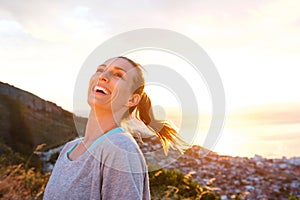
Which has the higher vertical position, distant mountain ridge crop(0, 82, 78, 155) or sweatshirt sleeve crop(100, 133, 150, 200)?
distant mountain ridge crop(0, 82, 78, 155)

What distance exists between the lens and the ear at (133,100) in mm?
1911

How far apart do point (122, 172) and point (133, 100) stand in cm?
40

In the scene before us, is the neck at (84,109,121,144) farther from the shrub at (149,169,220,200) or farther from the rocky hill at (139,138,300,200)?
the rocky hill at (139,138,300,200)

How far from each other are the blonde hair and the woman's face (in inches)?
1.5

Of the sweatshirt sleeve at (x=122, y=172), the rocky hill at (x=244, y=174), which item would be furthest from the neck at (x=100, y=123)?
the rocky hill at (x=244, y=174)

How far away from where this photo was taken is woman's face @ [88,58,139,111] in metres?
1.81

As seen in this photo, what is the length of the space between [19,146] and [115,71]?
5.55m

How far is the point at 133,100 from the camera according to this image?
6.34 ft

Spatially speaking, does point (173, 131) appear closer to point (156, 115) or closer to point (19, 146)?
point (156, 115)

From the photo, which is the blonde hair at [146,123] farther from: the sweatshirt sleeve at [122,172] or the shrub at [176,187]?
the shrub at [176,187]

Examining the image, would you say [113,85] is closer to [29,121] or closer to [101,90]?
[101,90]

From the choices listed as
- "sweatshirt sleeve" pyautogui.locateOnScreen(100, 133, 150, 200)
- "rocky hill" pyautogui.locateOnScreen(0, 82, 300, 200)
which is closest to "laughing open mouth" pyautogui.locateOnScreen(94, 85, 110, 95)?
"sweatshirt sleeve" pyautogui.locateOnScreen(100, 133, 150, 200)

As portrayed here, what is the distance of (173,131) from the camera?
7.89ft

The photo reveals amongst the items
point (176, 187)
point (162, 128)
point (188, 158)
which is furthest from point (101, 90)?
point (188, 158)
